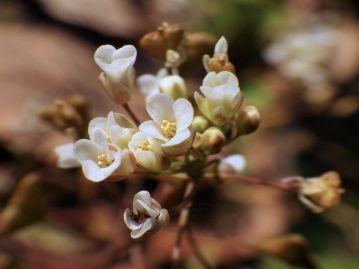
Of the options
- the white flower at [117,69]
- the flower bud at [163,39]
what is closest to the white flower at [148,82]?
the flower bud at [163,39]

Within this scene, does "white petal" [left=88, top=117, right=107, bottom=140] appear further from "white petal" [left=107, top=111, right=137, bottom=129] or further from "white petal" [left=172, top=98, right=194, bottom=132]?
"white petal" [left=172, top=98, right=194, bottom=132]

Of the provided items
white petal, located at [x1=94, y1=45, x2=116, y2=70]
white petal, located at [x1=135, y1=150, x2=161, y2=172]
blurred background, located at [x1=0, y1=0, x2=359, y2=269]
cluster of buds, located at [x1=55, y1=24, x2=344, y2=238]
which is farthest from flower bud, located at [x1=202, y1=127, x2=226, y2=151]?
blurred background, located at [x1=0, y1=0, x2=359, y2=269]

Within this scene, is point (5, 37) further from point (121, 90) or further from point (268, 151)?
point (121, 90)

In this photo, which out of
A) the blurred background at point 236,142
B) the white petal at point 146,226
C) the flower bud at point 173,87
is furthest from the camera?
the blurred background at point 236,142

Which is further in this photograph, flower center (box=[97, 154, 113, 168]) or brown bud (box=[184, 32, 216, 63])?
brown bud (box=[184, 32, 216, 63])

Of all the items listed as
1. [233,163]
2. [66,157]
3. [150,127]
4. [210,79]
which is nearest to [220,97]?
[210,79]

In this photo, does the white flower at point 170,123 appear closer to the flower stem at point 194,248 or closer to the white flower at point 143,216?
the white flower at point 143,216
